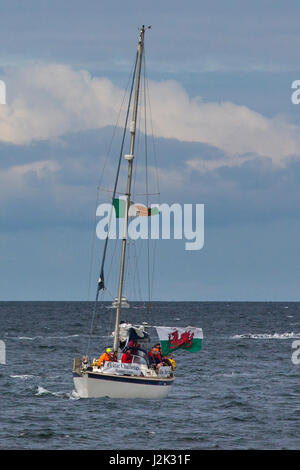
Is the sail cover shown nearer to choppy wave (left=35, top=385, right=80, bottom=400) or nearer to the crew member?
the crew member

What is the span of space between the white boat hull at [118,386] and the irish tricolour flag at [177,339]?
6.70ft

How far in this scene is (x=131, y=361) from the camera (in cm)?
4950

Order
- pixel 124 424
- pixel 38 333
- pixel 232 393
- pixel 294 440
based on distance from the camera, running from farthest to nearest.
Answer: pixel 38 333, pixel 232 393, pixel 124 424, pixel 294 440

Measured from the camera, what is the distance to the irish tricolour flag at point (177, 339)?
168ft

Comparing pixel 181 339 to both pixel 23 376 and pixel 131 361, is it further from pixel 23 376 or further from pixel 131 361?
pixel 23 376

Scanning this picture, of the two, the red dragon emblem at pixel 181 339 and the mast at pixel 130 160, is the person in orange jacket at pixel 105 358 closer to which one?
the mast at pixel 130 160

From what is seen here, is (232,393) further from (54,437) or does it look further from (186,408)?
(54,437)

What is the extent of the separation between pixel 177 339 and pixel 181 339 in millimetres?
256

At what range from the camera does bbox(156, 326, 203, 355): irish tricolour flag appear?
51344 millimetres

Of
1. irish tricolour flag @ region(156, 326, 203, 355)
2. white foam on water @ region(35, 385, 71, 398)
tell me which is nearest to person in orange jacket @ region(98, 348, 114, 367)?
irish tricolour flag @ region(156, 326, 203, 355)
